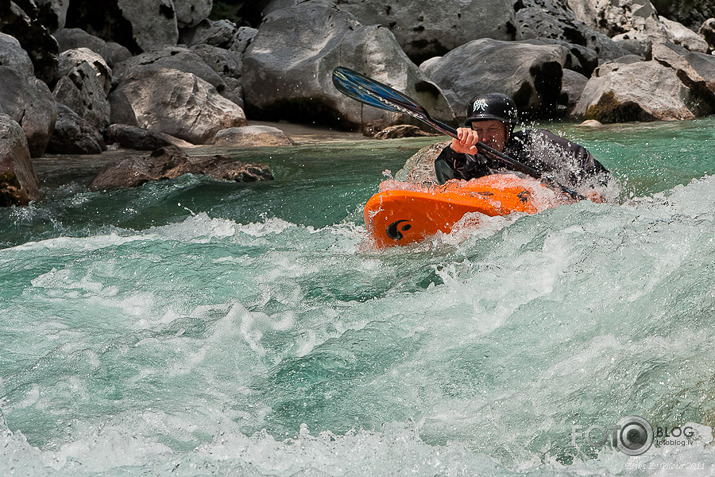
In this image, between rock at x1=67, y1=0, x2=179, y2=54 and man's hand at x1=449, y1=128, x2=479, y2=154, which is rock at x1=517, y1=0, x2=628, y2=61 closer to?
rock at x1=67, y1=0, x2=179, y2=54

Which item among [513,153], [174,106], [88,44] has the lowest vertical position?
[174,106]

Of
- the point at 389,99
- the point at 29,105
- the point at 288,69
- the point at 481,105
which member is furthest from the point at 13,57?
the point at 481,105

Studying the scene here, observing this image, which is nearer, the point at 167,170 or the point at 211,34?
the point at 167,170

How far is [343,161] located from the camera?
8258 mm

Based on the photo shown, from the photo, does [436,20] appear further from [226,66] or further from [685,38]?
[685,38]

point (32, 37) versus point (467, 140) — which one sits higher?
point (467, 140)

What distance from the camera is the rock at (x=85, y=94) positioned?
10000 millimetres

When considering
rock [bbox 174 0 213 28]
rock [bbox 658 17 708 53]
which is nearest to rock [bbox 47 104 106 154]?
rock [bbox 174 0 213 28]

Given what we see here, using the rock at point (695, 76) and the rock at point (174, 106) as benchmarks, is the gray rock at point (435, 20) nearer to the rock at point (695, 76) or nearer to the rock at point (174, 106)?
the rock at point (695, 76)

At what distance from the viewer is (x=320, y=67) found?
11555mm

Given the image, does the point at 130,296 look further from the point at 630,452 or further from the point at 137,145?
the point at 137,145

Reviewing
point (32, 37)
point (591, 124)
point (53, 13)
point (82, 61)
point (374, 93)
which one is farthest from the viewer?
point (53, 13)

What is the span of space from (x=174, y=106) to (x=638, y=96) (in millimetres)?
6784

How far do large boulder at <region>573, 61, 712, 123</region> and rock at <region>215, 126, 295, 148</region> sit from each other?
4775 millimetres
